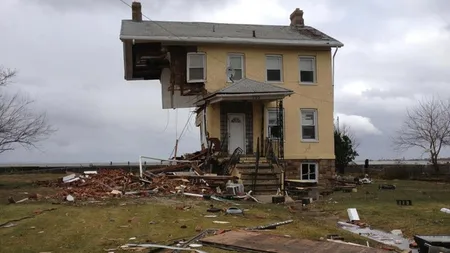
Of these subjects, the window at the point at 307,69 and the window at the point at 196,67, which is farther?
the window at the point at 307,69

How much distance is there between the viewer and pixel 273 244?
302 inches

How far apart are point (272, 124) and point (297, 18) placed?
23.8 feet

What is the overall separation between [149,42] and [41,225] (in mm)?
→ 13555

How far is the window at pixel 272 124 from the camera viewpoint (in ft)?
73.8

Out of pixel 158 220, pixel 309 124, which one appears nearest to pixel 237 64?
pixel 309 124

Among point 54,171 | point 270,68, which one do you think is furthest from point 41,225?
point 54,171

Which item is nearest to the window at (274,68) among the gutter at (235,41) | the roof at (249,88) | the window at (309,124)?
the gutter at (235,41)

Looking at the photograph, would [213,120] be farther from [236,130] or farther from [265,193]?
[265,193]

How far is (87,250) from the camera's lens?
7.68m

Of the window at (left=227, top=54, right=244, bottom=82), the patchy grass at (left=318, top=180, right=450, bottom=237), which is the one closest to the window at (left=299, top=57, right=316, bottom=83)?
the window at (left=227, top=54, right=244, bottom=82)

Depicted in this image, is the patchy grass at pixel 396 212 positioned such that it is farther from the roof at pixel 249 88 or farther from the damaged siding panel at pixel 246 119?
the damaged siding panel at pixel 246 119

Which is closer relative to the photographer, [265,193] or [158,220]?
[158,220]

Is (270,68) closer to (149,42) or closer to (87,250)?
(149,42)

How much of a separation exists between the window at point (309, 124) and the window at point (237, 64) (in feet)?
11.6
